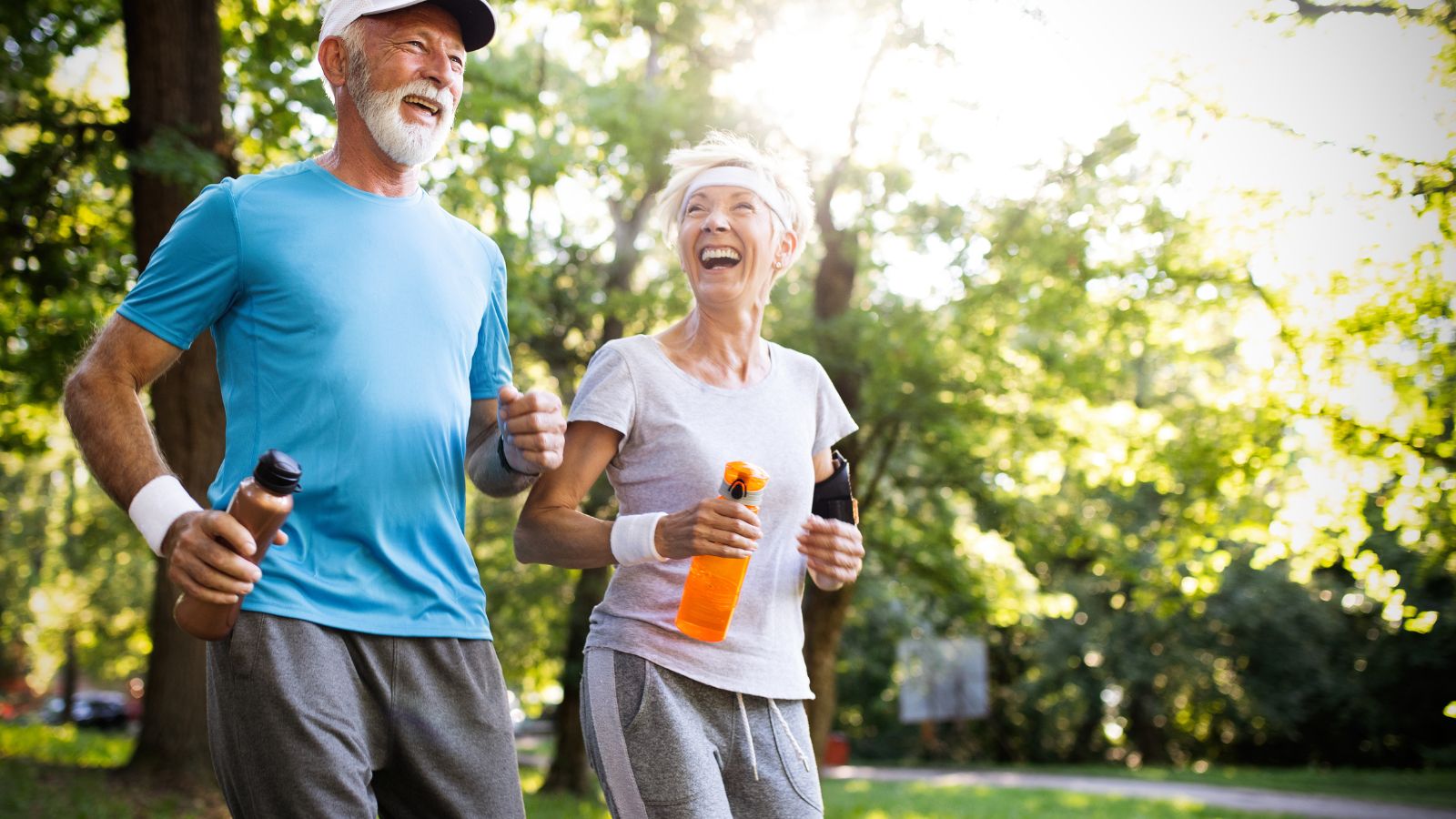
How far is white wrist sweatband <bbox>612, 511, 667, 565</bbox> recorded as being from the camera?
294 centimetres

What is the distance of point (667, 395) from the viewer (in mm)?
3203

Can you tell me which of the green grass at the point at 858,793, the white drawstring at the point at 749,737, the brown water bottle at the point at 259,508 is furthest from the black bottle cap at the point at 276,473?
the green grass at the point at 858,793

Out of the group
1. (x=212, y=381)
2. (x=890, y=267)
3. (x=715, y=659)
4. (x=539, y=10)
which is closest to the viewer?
(x=715, y=659)

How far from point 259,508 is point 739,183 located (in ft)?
5.73

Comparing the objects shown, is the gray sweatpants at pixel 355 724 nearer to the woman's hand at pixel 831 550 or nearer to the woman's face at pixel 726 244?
the woman's hand at pixel 831 550

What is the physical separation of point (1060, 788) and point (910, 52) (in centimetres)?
1479

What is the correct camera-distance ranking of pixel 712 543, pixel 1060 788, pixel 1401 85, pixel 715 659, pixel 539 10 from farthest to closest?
pixel 1060 788
pixel 539 10
pixel 1401 85
pixel 715 659
pixel 712 543

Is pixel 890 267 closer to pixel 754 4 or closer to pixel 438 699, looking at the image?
pixel 754 4

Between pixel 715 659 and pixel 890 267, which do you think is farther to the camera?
pixel 890 267

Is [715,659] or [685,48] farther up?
[685,48]

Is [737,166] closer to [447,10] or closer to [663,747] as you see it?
[447,10]

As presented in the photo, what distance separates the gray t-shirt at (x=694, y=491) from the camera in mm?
3039

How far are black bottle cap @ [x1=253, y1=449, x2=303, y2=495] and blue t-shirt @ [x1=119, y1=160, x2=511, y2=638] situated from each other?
31 cm

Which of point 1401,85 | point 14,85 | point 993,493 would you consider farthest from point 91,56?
point 1401,85
